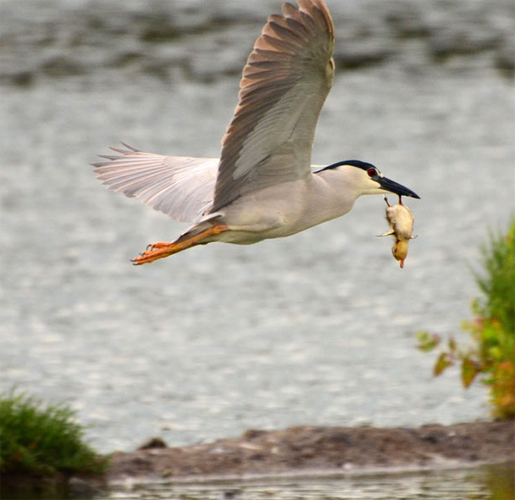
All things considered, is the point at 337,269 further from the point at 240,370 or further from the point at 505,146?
the point at 505,146

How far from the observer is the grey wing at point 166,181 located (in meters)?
6.95

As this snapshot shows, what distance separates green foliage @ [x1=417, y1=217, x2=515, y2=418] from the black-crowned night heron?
3076mm

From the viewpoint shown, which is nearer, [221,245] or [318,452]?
[318,452]

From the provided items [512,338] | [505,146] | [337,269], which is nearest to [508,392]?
[512,338]

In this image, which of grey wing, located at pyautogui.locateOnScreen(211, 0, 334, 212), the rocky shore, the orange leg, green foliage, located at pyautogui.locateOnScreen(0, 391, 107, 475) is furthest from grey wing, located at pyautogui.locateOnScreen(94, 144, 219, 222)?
the rocky shore

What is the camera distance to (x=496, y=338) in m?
9.68

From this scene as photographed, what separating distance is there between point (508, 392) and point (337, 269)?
6333 mm

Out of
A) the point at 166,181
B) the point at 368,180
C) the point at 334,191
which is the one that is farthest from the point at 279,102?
the point at 166,181

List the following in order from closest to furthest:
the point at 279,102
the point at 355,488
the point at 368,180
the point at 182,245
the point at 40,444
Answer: the point at 279,102, the point at 182,245, the point at 368,180, the point at 40,444, the point at 355,488

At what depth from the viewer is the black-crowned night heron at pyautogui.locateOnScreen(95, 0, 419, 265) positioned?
5766 millimetres

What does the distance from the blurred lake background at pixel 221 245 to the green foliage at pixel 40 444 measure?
1.21m

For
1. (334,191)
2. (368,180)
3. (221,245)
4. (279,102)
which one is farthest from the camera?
(221,245)

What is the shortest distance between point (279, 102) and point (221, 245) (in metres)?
11.5

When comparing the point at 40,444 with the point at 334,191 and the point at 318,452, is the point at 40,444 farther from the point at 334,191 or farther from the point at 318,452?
the point at 334,191
